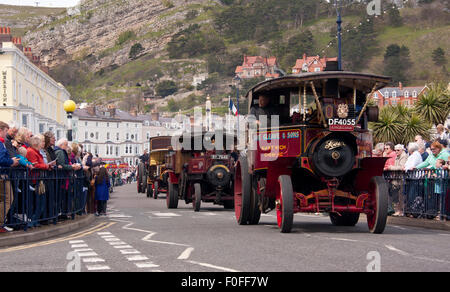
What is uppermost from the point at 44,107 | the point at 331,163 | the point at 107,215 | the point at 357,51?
the point at 357,51

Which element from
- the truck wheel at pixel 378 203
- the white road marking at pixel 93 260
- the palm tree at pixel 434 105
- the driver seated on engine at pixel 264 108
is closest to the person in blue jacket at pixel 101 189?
the driver seated on engine at pixel 264 108

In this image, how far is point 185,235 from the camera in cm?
1264

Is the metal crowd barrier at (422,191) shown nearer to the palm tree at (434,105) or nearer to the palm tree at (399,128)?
the palm tree at (399,128)

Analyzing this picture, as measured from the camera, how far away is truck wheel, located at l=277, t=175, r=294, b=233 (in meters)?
12.1

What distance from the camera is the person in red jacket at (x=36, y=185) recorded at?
42.4 feet

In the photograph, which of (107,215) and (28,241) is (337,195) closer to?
(28,241)

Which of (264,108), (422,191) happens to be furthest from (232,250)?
(422,191)

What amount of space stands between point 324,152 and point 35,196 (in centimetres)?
575

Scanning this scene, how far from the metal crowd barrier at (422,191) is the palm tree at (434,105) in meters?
22.6

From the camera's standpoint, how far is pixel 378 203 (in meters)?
12.2

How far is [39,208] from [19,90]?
212 feet

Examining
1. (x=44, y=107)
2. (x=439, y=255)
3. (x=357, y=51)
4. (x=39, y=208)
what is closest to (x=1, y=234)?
(x=39, y=208)

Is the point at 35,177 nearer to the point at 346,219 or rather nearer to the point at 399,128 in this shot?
the point at 346,219

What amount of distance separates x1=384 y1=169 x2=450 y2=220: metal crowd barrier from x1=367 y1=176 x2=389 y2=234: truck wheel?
269 cm
